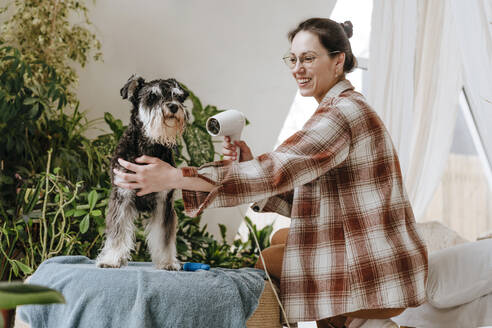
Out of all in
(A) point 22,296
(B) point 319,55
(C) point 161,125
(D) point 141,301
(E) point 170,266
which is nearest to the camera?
(A) point 22,296

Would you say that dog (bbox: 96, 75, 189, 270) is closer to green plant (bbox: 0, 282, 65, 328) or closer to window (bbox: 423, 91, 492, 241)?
green plant (bbox: 0, 282, 65, 328)

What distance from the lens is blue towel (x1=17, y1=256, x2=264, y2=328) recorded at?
1143 mm

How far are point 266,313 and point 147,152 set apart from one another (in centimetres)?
59

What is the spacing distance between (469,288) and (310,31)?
114 centimetres

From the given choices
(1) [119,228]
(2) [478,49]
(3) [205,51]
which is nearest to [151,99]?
(1) [119,228]

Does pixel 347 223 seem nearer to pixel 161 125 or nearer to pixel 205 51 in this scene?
pixel 161 125

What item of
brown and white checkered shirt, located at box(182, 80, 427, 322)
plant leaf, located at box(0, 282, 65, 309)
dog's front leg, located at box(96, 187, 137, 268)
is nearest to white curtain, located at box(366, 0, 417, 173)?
brown and white checkered shirt, located at box(182, 80, 427, 322)

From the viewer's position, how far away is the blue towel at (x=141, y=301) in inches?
45.0

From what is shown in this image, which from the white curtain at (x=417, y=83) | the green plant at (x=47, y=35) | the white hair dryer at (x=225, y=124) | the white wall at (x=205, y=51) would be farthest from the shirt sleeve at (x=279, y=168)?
the white curtain at (x=417, y=83)

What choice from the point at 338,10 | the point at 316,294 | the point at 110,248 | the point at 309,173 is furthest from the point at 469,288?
the point at 338,10

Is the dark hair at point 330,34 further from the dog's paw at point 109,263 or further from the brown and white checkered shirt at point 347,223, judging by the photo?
the dog's paw at point 109,263

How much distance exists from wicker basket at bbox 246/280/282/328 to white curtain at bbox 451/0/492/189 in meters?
1.92

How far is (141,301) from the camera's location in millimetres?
1137

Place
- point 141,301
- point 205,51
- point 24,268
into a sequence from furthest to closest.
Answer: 1. point 205,51
2. point 24,268
3. point 141,301
